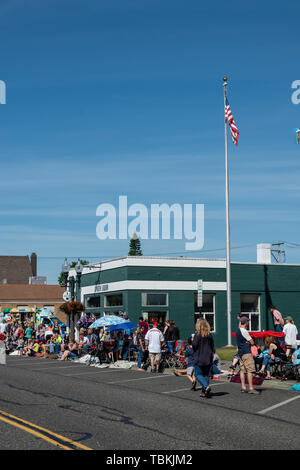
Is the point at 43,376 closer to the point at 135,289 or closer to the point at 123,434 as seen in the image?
the point at 123,434

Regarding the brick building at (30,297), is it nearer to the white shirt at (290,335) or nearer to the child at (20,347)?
the child at (20,347)

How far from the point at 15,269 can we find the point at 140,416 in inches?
3316

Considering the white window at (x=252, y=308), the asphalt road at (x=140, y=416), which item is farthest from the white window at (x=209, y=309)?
the asphalt road at (x=140, y=416)

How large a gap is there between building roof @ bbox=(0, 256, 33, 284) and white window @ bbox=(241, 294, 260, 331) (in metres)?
58.4

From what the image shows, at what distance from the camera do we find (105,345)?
86.4 feet

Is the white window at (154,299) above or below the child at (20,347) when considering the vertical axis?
above

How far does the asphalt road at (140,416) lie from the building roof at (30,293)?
178ft

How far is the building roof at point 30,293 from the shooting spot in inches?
2852

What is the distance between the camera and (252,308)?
38.9m

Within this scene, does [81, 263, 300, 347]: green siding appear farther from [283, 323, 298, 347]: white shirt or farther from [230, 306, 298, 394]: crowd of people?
[283, 323, 298, 347]: white shirt

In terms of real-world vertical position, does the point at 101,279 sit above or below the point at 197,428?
above

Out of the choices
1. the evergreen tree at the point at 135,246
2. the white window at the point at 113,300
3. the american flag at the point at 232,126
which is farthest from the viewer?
the evergreen tree at the point at 135,246
